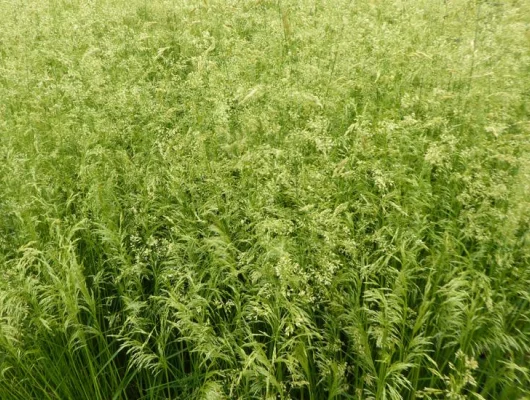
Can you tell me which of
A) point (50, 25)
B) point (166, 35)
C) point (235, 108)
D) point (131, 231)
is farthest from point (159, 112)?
point (50, 25)

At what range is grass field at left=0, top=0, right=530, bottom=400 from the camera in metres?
2.42

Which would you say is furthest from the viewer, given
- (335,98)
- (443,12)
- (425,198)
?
(443,12)

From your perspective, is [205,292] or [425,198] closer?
[205,292]

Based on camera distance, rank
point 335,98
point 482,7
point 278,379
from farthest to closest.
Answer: point 482,7 < point 335,98 < point 278,379

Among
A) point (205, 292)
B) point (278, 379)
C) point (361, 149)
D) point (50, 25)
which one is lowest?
point (278, 379)

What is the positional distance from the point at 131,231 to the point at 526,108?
3.09 meters

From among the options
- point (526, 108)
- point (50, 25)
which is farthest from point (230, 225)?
point (50, 25)

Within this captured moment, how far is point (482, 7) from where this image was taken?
4473mm

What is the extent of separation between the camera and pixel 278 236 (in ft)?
8.26

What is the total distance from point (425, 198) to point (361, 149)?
0.54 metres

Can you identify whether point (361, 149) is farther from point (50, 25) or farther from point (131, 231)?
point (50, 25)

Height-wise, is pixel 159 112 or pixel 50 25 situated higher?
pixel 50 25

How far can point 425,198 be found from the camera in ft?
9.88

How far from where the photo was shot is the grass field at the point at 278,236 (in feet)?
7.94
